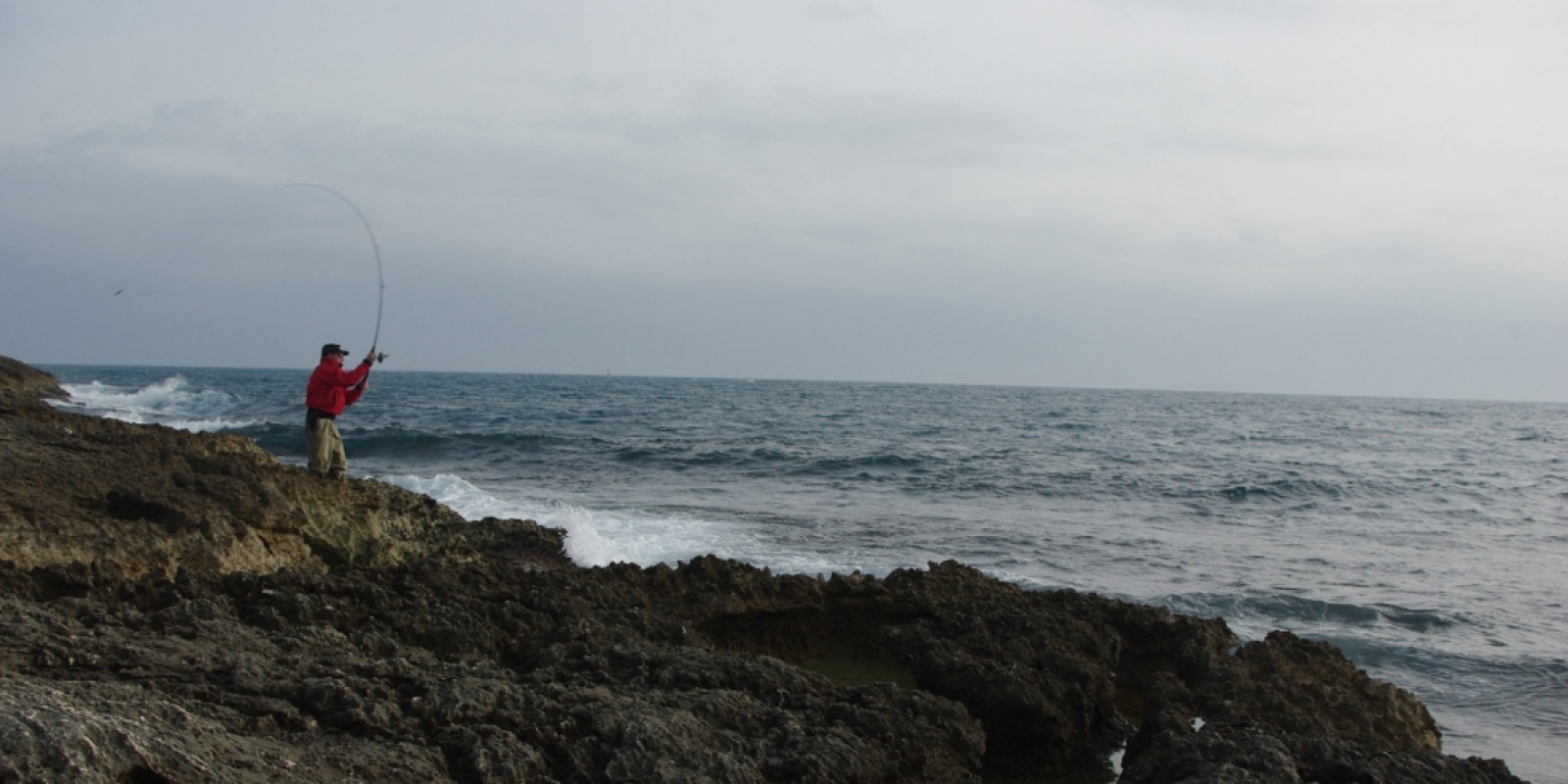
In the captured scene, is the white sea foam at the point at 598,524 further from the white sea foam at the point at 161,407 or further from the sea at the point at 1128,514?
the white sea foam at the point at 161,407

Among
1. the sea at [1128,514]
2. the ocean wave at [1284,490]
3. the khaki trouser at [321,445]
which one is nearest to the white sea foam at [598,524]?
the sea at [1128,514]

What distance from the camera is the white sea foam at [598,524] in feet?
35.6

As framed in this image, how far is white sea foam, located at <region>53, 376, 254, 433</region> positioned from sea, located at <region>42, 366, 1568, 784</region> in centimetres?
34

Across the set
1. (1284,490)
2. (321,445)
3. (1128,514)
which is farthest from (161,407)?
(1284,490)

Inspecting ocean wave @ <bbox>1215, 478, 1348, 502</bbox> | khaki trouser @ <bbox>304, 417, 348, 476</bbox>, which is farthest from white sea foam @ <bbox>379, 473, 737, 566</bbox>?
ocean wave @ <bbox>1215, 478, 1348, 502</bbox>

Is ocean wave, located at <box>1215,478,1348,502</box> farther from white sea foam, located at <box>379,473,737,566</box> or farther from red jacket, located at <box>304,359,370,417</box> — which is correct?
red jacket, located at <box>304,359,370,417</box>

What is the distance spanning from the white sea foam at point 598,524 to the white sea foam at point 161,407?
12.7 metres

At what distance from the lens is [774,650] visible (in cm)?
643

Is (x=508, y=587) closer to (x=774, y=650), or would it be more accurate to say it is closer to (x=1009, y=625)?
(x=774, y=650)

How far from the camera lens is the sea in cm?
929

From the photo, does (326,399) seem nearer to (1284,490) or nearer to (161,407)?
(1284,490)

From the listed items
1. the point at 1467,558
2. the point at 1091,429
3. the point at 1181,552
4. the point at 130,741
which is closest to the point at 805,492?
the point at 1181,552

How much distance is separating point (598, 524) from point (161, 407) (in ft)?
94.3

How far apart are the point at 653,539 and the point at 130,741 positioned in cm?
923
